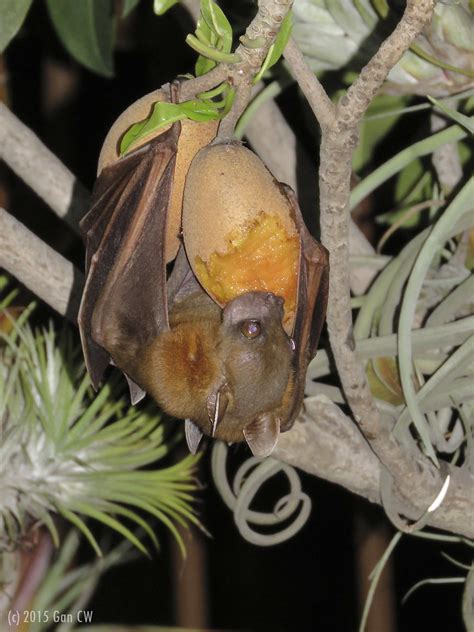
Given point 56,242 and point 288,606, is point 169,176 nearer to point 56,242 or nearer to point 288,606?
point 56,242

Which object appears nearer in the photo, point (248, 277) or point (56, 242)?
point (248, 277)

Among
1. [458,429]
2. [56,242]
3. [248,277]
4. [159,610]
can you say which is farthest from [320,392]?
[159,610]

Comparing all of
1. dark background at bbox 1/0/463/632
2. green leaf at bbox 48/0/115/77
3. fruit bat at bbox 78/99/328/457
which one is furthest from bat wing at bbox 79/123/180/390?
dark background at bbox 1/0/463/632

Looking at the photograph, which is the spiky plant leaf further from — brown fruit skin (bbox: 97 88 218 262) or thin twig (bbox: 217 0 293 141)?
thin twig (bbox: 217 0 293 141)

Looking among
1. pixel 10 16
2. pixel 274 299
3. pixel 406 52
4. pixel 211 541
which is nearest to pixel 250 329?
pixel 274 299

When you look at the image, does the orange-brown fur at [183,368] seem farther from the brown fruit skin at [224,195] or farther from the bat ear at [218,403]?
the brown fruit skin at [224,195]

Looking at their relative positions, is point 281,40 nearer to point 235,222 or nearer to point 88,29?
point 235,222

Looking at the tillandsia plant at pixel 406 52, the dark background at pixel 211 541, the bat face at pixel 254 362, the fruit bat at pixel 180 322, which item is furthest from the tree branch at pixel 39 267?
the dark background at pixel 211 541
